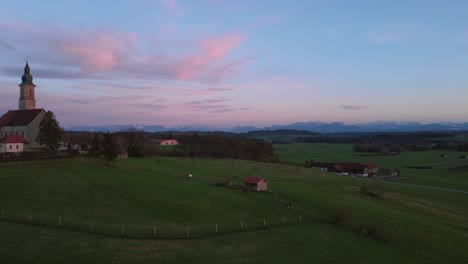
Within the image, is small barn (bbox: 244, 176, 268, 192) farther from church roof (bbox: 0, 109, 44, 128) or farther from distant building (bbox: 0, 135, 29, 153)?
church roof (bbox: 0, 109, 44, 128)

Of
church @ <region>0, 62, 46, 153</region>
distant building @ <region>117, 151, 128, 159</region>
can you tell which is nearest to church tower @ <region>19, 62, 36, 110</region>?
church @ <region>0, 62, 46, 153</region>

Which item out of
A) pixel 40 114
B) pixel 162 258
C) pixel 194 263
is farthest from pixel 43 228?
pixel 40 114

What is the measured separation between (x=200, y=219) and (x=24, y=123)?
2097 inches

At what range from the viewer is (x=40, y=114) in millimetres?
77500

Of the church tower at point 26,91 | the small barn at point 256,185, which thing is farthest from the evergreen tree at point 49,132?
the small barn at point 256,185

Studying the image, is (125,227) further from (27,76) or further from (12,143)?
(27,76)

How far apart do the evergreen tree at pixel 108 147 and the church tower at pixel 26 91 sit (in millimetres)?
30368

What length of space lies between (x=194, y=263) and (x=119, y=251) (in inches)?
222

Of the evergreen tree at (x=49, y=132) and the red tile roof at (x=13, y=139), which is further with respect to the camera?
the red tile roof at (x=13, y=139)

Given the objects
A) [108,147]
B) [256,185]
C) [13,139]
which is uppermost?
[13,139]

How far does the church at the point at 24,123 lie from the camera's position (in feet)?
234

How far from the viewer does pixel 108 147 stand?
216ft

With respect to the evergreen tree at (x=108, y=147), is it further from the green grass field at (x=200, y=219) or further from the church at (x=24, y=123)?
the church at (x=24, y=123)

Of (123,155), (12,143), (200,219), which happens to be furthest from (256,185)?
(12,143)
